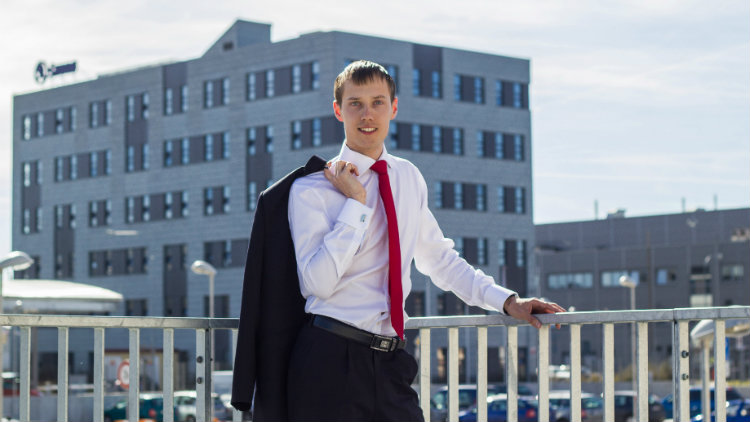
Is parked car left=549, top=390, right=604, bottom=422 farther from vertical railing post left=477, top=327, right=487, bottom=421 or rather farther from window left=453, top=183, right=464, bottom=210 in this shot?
vertical railing post left=477, top=327, right=487, bottom=421

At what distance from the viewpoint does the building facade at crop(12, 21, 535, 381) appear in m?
77.1

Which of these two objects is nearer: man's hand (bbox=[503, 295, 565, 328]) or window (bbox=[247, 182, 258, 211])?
man's hand (bbox=[503, 295, 565, 328])

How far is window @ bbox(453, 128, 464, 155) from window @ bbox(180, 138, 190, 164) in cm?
1660

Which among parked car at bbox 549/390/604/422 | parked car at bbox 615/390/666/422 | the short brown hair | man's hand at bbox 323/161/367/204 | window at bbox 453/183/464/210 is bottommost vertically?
parked car at bbox 615/390/666/422

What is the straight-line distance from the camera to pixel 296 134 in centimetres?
7681

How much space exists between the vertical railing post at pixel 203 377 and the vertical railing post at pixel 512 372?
1.36 m

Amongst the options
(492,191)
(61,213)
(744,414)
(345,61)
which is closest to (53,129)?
(61,213)

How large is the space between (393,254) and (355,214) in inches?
9.0

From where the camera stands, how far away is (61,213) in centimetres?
8756

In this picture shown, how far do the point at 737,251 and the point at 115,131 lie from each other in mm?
43335

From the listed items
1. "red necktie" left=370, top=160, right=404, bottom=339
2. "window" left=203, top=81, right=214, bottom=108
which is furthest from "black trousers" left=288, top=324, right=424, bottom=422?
"window" left=203, top=81, right=214, bottom=108

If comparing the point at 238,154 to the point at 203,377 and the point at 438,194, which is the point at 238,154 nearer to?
the point at 438,194

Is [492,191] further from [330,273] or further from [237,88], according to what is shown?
[330,273]

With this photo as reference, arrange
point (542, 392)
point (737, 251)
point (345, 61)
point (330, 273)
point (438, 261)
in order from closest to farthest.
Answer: point (330, 273) < point (438, 261) < point (542, 392) < point (345, 61) < point (737, 251)
